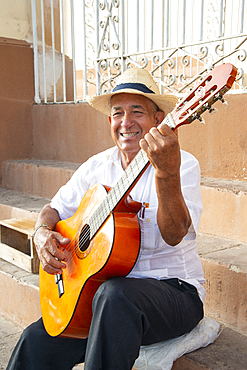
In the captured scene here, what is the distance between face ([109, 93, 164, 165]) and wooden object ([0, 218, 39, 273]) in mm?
1280

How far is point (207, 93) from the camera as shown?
4.47ft

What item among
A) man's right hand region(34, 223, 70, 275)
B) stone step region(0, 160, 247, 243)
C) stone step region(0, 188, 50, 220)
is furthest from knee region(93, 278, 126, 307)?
stone step region(0, 188, 50, 220)

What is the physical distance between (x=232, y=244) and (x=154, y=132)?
4.40 feet

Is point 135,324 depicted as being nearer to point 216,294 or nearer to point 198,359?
point 198,359

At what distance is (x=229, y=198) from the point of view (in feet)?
8.66

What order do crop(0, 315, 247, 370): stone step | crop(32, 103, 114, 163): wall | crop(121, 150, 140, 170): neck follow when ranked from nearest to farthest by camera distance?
1. crop(0, 315, 247, 370): stone step
2. crop(121, 150, 140, 170): neck
3. crop(32, 103, 114, 163): wall

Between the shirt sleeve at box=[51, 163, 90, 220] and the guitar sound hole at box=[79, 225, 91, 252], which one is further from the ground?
the shirt sleeve at box=[51, 163, 90, 220]

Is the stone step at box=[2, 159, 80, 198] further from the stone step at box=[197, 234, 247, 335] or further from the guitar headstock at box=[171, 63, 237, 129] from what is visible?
the guitar headstock at box=[171, 63, 237, 129]

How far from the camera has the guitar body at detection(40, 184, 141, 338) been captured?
161 centimetres

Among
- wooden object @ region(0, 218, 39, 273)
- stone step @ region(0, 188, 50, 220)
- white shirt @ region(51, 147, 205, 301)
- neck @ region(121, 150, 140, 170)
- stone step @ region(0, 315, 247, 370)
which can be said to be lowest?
stone step @ region(0, 315, 247, 370)

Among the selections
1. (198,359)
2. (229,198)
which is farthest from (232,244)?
(198,359)

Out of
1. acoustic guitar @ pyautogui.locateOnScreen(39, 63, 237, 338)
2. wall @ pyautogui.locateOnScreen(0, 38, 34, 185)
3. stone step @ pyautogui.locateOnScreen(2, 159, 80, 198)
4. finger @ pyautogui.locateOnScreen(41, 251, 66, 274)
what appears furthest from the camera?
wall @ pyautogui.locateOnScreen(0, 38, 34, 185)

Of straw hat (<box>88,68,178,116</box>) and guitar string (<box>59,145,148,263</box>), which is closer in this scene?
guitar string (<box>59,145,148,263</box>)

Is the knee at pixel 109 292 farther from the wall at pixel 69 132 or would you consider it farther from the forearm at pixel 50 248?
the wall at pixel 69 132
